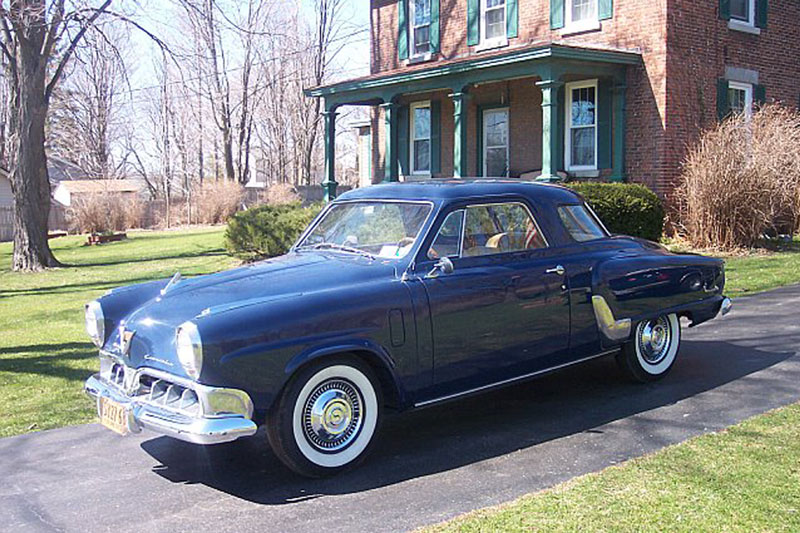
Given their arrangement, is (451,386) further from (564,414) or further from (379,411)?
(564,414)

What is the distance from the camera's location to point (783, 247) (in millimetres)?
15391

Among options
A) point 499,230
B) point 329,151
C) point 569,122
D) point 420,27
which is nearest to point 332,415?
point 499,230

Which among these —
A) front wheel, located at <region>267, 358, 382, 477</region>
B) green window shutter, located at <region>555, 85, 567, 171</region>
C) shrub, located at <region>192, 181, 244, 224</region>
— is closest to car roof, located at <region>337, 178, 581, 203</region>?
front wheel, located at <region>267, 358, 382, 477</region>

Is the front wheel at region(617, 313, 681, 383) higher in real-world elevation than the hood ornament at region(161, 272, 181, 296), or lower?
lower

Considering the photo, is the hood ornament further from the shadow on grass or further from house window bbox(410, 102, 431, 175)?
house window bbox(410, 102, 431, 175)

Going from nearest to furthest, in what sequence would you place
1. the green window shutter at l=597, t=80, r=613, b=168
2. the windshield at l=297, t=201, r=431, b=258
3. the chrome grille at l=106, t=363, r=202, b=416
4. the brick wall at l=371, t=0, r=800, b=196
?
the chrome grille at l=106, t=363, r=202, b=416 → the windshield at l=297, t=201, r=431, b=258 → the brick wall at l=371, t=0, r=800, b=196 → the green window shutter at l=597, t=80, r=613, b=168

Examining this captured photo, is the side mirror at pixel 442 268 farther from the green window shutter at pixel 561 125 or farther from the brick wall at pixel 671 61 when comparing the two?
the green window shutter at pixel 561 125

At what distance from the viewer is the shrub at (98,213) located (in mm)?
31062

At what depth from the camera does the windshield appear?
5.72 meters

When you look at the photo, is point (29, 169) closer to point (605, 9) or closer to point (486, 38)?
point (486, 38)

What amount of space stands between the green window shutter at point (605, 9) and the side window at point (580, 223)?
12.3 meters

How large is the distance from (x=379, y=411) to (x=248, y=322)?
1042 mm

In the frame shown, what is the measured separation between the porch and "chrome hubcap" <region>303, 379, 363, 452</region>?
1198cm

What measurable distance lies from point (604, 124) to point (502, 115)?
334cm
